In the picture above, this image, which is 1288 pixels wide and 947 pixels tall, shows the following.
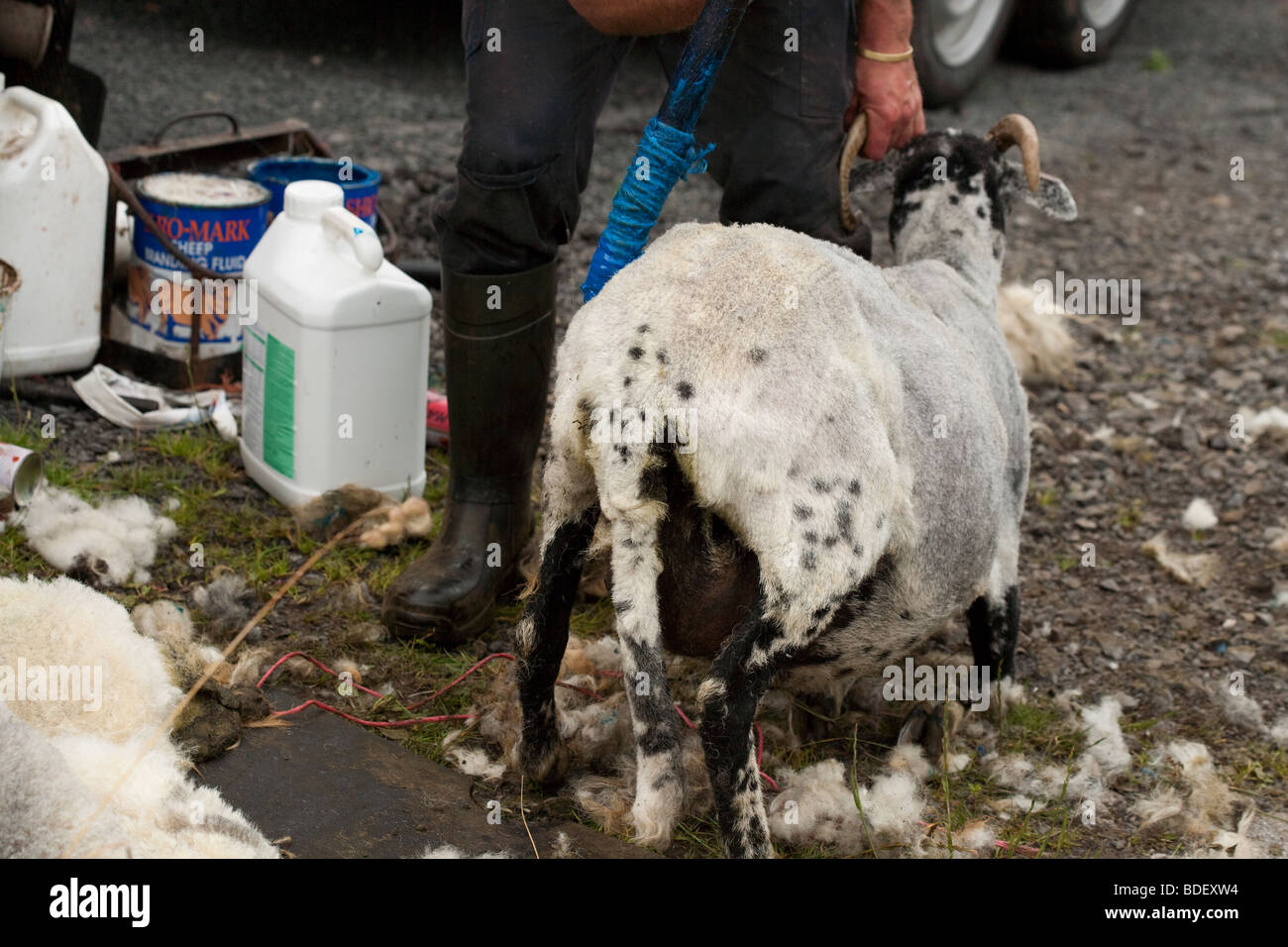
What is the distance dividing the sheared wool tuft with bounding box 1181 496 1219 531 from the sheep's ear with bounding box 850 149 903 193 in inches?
53.4

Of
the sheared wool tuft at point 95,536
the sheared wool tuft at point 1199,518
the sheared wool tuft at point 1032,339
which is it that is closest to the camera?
the sheared wool tuft at point 95,536

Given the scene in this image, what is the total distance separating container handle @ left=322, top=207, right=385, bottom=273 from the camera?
304 centimetres

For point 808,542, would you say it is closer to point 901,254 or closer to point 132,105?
point 901,254

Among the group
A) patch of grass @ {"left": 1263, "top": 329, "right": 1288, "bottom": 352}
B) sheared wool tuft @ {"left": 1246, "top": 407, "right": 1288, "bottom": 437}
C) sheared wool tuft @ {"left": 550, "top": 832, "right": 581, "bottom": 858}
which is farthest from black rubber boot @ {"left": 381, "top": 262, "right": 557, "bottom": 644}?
patch of grass @ {"left": 1263, "top": 329, "right": 1288, "bottom": 352}

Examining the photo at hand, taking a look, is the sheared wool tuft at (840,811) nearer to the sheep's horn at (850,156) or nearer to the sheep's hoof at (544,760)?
the sheep's hoof at (544,760)

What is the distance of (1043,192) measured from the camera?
127 inches

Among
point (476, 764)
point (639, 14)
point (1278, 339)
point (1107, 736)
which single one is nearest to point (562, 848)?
point (476, 764)

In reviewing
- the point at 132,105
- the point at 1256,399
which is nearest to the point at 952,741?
the point at 1256,399

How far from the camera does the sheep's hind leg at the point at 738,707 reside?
83.0 inches

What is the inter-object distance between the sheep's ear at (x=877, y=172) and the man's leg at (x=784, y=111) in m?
0.29

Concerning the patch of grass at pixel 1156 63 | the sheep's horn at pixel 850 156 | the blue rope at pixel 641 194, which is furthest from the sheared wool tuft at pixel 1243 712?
the patch of grass at pixel 1156 63

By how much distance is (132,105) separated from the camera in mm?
5301

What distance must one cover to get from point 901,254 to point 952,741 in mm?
1161

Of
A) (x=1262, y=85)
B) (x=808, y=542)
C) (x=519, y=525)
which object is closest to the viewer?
(x=808, y=542)
